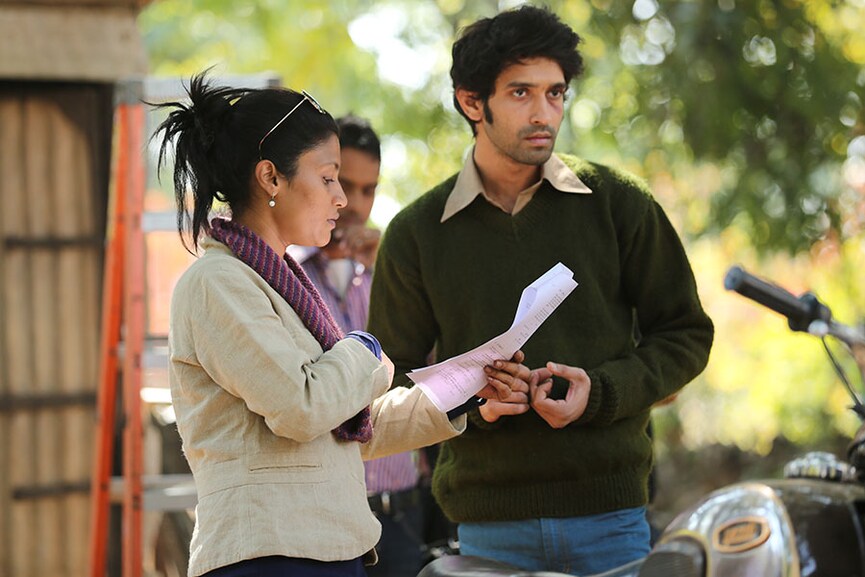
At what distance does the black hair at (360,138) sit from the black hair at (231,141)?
1.77 metres

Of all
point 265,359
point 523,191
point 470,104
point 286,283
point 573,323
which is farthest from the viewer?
point 470,104

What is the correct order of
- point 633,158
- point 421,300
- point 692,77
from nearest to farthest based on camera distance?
point 421,300, point 692,77, point 633,158

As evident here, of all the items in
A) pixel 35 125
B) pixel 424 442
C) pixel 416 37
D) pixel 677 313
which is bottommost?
pixel 424 442

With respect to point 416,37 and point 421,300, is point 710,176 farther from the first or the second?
point 421,300

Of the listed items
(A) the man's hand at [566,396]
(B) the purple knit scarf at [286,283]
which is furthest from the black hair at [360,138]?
(B) the purple knit scarf at [286,283]

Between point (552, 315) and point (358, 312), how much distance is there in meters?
1.37

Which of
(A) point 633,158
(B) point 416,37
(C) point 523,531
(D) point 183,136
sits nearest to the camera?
(D) point 183,136

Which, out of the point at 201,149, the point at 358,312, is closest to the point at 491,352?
the point at 201,149

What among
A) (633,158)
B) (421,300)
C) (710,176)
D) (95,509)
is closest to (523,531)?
(421,300)

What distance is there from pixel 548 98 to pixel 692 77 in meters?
4.28

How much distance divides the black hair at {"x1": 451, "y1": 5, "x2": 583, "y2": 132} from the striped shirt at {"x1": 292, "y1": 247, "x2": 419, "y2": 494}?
1.19 meters

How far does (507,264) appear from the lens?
9.57ft

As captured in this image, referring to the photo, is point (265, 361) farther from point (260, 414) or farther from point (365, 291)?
point (365, 291)

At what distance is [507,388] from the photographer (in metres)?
2.63
